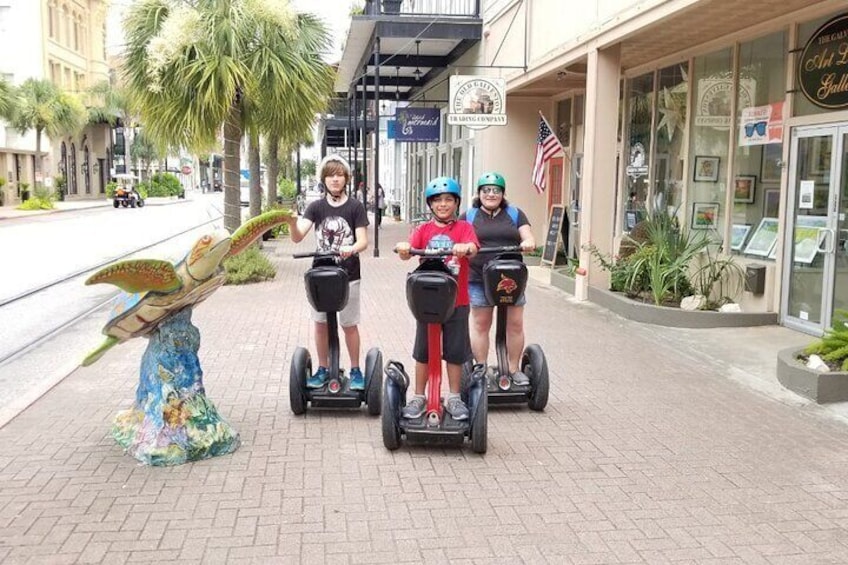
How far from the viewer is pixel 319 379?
→ 19.1 ft

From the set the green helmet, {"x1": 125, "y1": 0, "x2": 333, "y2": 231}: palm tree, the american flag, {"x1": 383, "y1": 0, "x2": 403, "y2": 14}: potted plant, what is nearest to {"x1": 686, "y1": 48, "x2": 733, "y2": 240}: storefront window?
the american flag

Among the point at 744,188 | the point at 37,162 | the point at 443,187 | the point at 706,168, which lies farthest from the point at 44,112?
the point at 443,187

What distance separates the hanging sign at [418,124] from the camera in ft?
70.5

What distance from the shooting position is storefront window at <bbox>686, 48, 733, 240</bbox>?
34.7ft

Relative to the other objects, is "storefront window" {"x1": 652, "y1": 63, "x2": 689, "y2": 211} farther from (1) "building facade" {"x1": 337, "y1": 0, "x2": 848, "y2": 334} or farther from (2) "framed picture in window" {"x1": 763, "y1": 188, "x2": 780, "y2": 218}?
(2) "framed picture in window" {"x1": 763, "y1": 188, "x2": 780, "y2": 218}

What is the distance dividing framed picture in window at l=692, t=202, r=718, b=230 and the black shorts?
6.89 meters

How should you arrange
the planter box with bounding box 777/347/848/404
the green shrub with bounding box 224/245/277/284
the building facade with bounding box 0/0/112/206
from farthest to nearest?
the building facade with bounding box 0/0/112/206 < the green shrub with bounding box 224/245/277/284 < the planter box with bounding box 777/347/848/404

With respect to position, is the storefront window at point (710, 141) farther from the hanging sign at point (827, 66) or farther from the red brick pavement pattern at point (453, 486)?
the red brick pavement pattern at point (453, 486)

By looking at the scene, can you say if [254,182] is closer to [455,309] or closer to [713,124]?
[713,124]

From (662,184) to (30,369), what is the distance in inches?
357

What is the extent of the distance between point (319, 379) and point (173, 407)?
1.24m

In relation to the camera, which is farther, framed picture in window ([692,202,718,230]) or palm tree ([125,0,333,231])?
palm tree ([125,0,333,231])

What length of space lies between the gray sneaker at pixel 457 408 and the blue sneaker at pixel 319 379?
1.15m

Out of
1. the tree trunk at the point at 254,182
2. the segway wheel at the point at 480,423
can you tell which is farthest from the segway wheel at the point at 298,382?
the tree trunk at the point at 254,182
